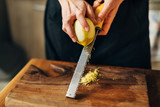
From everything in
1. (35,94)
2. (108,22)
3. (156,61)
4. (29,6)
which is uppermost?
(108,22)

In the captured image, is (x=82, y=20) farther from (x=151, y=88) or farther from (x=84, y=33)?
(x=151, y=88)

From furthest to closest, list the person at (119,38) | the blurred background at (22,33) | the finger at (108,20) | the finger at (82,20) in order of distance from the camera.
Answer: the blurred background at (22,33), the person at (119,38), the finger at (108,20), the finger at (82,20)

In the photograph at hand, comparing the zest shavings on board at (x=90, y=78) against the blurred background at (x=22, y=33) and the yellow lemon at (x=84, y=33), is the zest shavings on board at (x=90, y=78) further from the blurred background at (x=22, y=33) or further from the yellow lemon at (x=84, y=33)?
the blurred background at (x=22, y=33)

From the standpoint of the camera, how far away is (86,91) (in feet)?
2.22

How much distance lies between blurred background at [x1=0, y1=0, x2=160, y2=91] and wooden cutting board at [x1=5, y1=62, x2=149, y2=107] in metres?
1.02

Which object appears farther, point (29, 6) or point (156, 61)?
point (156, 61)

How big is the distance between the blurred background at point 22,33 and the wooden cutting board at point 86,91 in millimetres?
1018

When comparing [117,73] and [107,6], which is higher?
[107,6]

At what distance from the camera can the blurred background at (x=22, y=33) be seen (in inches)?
65.8

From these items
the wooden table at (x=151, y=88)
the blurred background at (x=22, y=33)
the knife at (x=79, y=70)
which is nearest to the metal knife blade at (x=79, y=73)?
the knife at (x=79, y=70)

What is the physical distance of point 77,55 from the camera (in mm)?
961

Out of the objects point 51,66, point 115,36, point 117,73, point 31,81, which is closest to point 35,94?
point 31,81

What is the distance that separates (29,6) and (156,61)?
1.44 metres

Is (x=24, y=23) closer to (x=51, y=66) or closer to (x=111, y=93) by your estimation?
(x=51, y=66)
